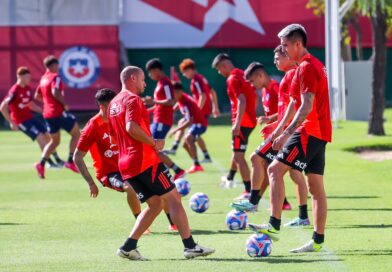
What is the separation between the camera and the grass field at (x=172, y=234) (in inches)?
416

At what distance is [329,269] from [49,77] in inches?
561

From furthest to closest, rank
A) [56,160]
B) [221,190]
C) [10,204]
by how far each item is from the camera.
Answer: [56,160], [221,190], [10,204]

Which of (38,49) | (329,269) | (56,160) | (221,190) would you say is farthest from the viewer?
(38,49)

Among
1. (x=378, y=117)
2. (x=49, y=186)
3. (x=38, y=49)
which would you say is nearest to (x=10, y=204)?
(x=49, y=186)

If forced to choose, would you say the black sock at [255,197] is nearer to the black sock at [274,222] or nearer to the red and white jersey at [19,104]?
the black sock at [274,222]

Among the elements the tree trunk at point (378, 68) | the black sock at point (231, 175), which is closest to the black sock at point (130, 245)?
the black sock at point (231, 175)

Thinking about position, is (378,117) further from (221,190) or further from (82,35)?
(82,35)

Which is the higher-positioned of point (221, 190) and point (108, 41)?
point (108, 41)

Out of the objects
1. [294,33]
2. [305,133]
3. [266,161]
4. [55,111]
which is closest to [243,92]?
[266,161]

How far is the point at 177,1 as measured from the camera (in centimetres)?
4662

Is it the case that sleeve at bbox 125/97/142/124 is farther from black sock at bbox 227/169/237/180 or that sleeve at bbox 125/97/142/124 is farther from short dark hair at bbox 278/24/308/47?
black sock at bbox 227/169/237/180

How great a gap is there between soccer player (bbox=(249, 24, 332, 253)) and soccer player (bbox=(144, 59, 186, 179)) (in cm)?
866

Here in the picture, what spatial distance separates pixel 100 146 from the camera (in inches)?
502

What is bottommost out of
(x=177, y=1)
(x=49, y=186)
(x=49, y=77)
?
(x=49, y=186)
